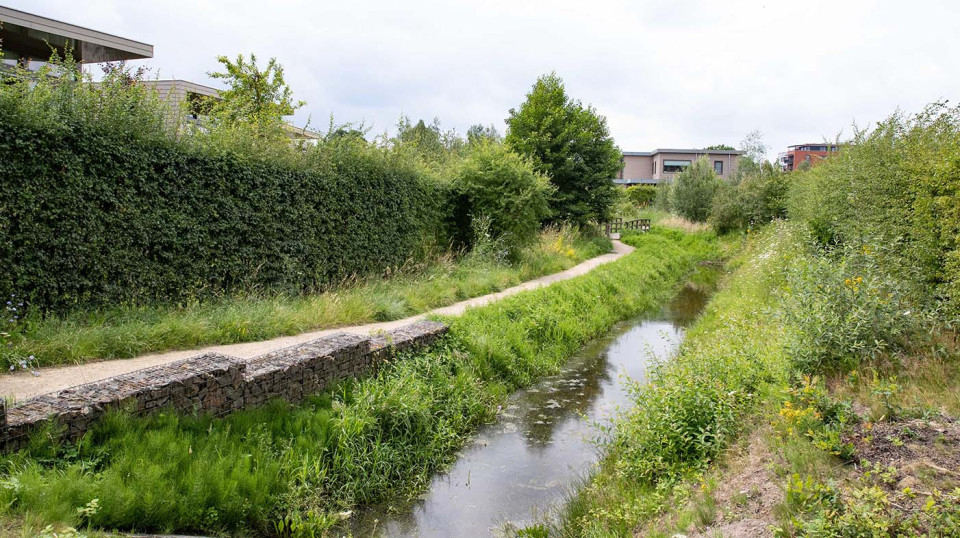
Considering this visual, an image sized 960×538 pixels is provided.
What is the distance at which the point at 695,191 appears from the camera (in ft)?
121

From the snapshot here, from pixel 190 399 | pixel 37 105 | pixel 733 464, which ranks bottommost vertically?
pixel 733 464

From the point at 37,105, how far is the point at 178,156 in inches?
66.8

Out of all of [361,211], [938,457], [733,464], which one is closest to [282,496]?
[733,464]

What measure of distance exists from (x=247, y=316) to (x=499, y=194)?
31.7 feet

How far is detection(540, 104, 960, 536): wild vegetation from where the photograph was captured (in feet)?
12.1

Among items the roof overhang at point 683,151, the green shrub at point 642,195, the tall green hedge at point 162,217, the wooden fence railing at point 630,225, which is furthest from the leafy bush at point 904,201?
the roof overhang at point 683,151

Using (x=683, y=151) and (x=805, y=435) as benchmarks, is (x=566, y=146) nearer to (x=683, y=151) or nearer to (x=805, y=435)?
(x=805, y=435)

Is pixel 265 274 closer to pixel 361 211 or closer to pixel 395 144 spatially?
pixel 361 211

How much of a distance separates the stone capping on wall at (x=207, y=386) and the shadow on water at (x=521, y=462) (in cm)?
148

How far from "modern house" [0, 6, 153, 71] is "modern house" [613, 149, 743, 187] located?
47638mm

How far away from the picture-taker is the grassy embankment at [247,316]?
20.5 ft

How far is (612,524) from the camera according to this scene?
473 centimetres

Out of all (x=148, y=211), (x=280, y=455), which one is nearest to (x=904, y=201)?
(x=280, y=455)

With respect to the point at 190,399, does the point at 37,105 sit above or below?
above
